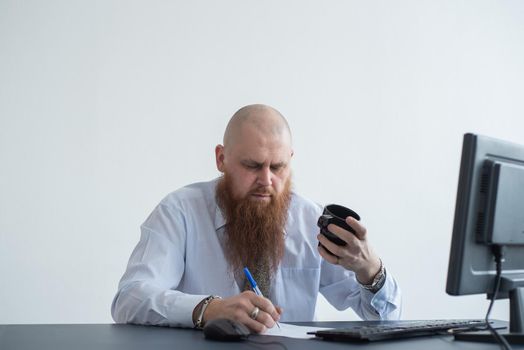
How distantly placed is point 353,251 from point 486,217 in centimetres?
54

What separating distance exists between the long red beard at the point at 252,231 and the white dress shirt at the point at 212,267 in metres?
0.03

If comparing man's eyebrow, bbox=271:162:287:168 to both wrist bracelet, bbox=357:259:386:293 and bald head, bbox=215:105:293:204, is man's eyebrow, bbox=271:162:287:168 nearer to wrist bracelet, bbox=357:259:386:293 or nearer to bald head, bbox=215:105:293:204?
bald head, bbox=215:105:293:204

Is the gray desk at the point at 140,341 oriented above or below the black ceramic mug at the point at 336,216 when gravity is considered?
below

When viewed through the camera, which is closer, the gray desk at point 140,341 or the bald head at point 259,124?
the gray desk at point 140,341

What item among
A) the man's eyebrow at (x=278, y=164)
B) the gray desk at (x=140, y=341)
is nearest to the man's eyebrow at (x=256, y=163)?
the man's eyebrow at (x=278, y=164)

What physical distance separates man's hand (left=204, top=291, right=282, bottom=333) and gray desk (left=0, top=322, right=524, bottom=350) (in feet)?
0.16

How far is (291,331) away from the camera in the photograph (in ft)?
5.21

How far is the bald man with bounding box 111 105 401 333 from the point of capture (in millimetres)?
2107

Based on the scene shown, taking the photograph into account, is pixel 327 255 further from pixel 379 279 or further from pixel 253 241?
pixel 253 241

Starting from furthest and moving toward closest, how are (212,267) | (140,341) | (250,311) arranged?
(212,267) < (250,311) < (140,341)

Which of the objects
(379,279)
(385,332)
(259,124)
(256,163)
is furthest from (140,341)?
(259,124)

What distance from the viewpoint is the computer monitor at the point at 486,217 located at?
1.37 meters

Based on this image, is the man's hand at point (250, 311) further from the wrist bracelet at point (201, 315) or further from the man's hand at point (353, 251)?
the man's hand at point (353, 251)

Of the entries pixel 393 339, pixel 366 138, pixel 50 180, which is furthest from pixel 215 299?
pixel 366 138
